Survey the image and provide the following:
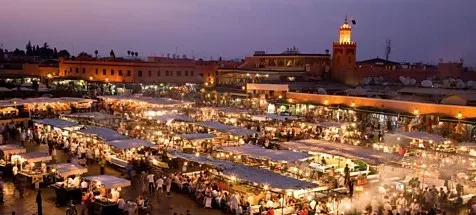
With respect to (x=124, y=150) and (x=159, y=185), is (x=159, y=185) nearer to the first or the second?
(x=159, y=185)

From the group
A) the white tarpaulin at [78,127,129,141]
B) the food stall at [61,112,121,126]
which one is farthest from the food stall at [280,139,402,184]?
the food stall at [61,112,121,126]

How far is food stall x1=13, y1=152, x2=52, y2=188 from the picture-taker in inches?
640

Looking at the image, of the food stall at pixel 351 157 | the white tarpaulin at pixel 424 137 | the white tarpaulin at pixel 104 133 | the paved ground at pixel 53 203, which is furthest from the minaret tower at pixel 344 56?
the paved ground at pixel 53 203

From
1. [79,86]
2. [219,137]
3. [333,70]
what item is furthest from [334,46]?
[219,137]

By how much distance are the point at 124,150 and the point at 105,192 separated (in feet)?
16.9

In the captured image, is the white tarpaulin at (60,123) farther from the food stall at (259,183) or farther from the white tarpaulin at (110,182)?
the food stall at (259,183)

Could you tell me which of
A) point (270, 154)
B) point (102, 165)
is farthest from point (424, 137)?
point (102, 165)

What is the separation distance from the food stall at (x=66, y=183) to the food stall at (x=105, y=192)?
0.77m

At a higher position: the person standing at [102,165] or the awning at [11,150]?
the awning at [11,150]

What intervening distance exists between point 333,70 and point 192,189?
36119 millimetres

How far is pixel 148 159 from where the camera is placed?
18766mm

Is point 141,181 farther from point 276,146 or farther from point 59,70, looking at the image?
point 59,70

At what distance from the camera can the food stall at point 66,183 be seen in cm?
1464

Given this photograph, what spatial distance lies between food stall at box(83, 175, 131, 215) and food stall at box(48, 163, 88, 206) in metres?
0.77
